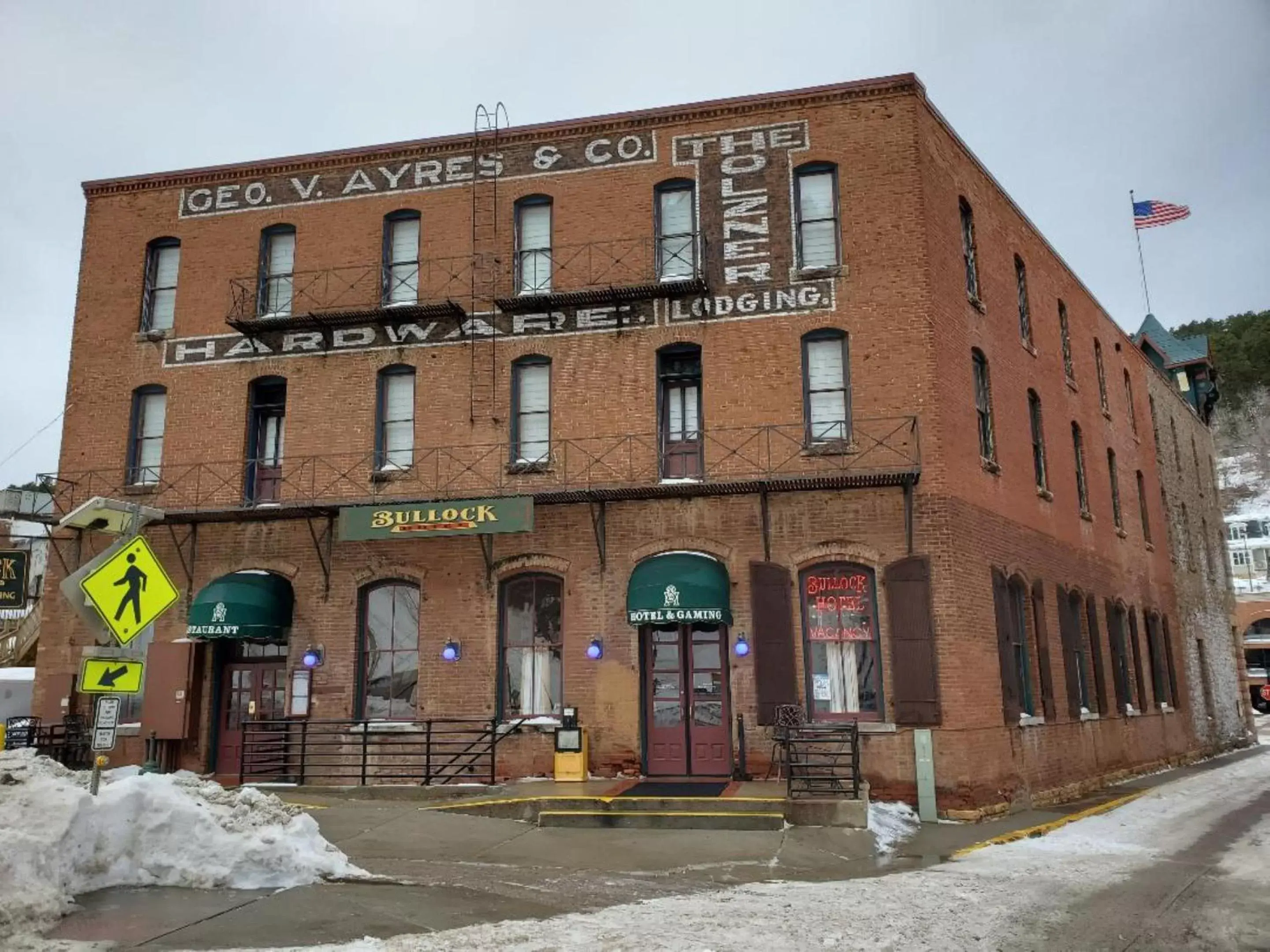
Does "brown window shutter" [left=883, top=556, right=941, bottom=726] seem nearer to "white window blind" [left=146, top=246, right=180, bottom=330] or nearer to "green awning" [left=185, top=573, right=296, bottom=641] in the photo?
"green awning" [left=185, top=573, right=296, bottom=641]

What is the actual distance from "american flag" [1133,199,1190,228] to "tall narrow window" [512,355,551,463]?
22298 millimetres

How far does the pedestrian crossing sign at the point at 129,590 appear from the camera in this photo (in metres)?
9.11

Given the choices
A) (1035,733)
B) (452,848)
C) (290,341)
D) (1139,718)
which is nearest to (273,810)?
(452,848)

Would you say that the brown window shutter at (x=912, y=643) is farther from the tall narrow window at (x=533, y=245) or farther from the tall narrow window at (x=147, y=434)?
the tall narrow window at (x=147, y=434)

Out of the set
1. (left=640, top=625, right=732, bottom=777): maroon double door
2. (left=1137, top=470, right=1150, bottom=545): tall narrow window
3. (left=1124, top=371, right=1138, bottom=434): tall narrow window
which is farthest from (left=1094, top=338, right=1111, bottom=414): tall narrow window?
(left=640, top=625, right=732, bottom=777): maroon double door

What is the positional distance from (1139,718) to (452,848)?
19.4 meters

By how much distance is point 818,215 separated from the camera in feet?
A: 62.1

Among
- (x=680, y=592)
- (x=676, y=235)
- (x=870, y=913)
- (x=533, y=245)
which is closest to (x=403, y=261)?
(x=533, y=245)

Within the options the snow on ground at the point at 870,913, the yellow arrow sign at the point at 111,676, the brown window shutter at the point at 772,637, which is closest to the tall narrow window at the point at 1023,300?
the brown window shutter at the point at 772,637

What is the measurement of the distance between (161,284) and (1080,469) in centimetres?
2078

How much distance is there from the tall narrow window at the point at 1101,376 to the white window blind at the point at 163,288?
21875 mm

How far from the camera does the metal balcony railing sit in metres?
17.5

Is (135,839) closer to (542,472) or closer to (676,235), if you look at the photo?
(542,472)

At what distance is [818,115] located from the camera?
62.7 ft
